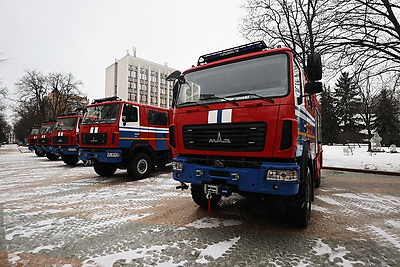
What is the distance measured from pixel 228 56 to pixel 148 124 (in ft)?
16.7

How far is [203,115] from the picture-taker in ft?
11.4

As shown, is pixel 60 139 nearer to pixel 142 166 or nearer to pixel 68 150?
pixel 68 150

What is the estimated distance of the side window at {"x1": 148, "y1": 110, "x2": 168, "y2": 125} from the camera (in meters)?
8.38

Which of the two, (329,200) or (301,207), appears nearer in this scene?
(301,207)

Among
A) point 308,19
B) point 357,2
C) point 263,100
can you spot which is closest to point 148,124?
point 263,100

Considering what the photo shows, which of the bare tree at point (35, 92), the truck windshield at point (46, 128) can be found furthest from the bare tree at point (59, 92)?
the truck windshield at point (46, 128)

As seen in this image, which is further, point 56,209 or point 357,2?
point 357,2

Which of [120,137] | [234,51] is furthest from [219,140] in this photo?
[120,137]

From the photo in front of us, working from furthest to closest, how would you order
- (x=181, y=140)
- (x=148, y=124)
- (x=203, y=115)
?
1. (x=148, y=124)
2. (x=181, y=140)
3. (x=203, y=115)

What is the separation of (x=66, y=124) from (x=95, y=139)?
6369mm

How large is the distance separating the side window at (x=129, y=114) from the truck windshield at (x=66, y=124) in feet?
20.7

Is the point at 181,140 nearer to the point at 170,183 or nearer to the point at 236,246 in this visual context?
the point at 236,246

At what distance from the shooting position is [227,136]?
3.23 metres

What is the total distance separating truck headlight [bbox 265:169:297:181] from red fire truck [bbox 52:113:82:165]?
11.3 metres
